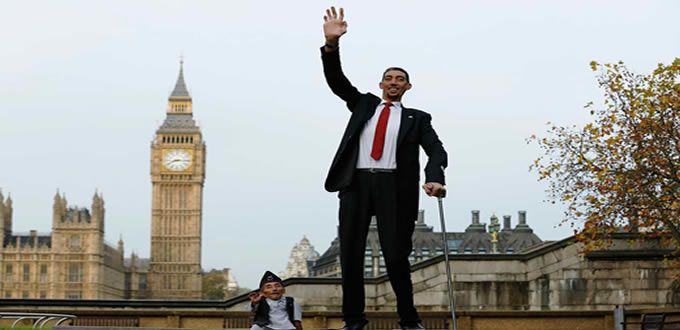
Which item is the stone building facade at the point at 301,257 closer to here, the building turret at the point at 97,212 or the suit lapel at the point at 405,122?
the building turret at the point at 97,212

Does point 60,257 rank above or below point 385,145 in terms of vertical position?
above

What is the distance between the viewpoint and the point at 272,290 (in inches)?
290

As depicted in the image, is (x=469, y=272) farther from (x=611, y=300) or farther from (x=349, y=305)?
(x=349, y=305)

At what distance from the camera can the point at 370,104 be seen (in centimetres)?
676

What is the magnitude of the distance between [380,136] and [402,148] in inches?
6.0

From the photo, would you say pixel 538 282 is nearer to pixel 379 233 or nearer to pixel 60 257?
pixel 379 233

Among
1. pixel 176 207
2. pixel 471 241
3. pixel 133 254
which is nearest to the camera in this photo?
pixel 471 241

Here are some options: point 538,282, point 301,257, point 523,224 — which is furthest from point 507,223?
point 538,282

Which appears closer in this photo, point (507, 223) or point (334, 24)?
point (334, 24)

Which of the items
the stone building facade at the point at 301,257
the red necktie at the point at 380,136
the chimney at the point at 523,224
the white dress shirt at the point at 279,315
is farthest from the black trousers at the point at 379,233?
the stone building facade at the point at 301,257

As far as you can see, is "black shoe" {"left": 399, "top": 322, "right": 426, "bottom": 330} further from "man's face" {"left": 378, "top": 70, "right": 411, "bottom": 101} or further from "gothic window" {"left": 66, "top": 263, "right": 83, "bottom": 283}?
"gothic window" {"left": 66, "top": 263, "right": 83, "bottom": 283}

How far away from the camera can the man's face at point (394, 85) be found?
6.68m

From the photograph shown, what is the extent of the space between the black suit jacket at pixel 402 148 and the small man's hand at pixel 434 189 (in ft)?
0.19

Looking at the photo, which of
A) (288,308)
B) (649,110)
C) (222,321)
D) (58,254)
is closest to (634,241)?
(649,110)
